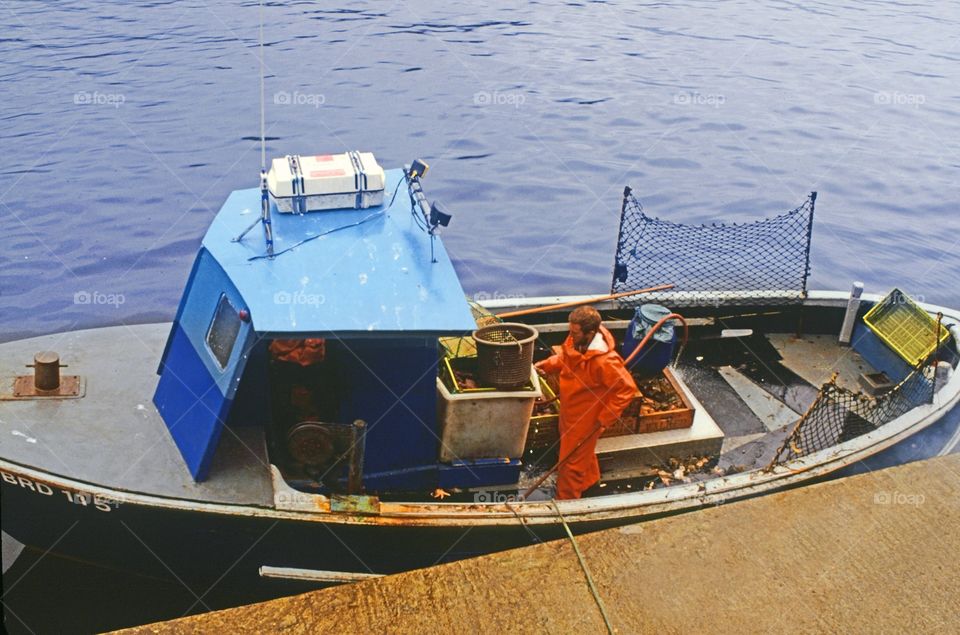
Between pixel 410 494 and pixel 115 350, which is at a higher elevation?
pixel 115 350

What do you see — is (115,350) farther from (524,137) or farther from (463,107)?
(463,107)

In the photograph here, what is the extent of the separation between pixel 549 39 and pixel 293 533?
24306mm

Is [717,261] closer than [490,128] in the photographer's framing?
Yes

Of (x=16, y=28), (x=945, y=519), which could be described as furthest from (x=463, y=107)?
(x=945, y=519)

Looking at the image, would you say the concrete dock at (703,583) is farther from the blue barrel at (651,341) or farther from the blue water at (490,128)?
the blue water at (490,128)

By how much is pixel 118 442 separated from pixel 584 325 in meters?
3.23

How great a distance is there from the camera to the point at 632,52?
1045 inches

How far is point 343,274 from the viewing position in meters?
5.54

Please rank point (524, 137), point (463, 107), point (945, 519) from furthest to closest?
point (463, 107) → point (524, 137) → point (945, 519)

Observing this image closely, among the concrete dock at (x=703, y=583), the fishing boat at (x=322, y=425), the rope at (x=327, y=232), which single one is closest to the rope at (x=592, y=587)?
the concrete dock at (x=703, y=583)

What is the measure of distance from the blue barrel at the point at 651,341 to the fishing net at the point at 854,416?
123 centimetres

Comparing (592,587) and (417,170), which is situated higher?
(417,170)

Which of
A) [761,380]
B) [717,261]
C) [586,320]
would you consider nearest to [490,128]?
[717,261]

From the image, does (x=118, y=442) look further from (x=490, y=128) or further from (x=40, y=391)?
(x=490, y=128)
